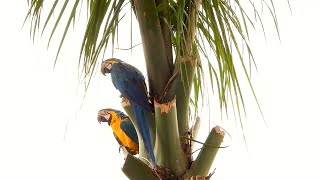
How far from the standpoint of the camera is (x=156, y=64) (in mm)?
811

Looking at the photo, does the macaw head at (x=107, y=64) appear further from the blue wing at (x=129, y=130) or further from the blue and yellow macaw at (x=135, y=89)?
the blue wing at (x=129, y=130)

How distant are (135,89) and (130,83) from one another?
0.02m

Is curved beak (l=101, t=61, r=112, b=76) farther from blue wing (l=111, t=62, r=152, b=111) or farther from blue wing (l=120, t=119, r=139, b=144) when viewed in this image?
blue wing (l=120, t=119, r=139, b=144)

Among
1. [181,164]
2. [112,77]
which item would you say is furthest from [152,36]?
[181,164]

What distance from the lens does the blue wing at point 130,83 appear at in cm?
84

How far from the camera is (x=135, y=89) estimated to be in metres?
0.85

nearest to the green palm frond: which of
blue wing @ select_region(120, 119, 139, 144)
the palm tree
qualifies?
the palm tree

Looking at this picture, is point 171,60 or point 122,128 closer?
point 171,60

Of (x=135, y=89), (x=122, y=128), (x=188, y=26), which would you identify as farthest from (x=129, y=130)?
(x=188, y=26)

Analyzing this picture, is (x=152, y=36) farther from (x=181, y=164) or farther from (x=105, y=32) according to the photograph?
(x=181, y=164)

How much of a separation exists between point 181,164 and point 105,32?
0.93 ft

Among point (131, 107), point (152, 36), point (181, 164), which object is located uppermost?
point (152, 36)

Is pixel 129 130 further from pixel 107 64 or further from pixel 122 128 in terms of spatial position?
pixel 107 64

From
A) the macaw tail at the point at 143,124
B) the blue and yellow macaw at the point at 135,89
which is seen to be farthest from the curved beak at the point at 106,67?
the macaw tail at the point at 143,124
